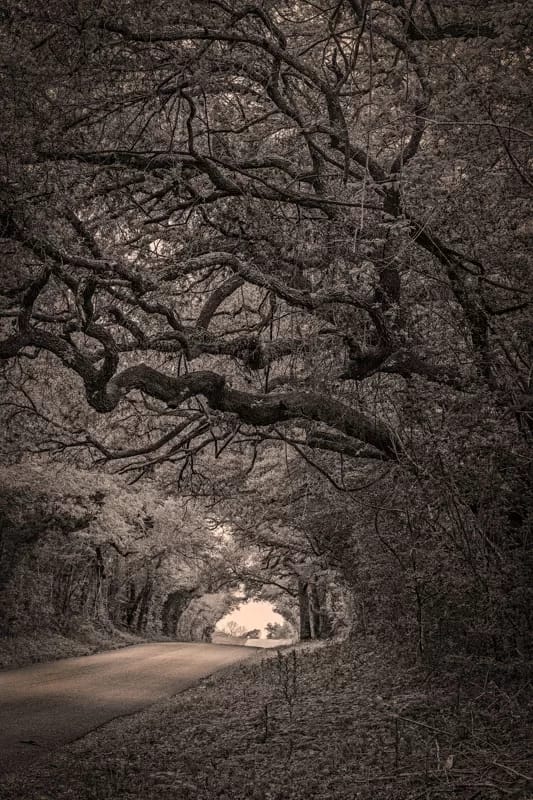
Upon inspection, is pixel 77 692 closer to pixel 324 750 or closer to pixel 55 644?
pixel 324 750

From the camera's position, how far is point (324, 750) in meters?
7.78

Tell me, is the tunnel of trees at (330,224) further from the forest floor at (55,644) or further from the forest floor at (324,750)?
the forest floor at (55,644)

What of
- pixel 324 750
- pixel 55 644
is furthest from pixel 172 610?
pixel 324 750

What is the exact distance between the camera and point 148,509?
2347cm

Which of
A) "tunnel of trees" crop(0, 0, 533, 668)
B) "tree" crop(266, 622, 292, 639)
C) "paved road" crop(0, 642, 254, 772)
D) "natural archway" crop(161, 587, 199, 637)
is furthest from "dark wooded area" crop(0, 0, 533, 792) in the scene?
"tree" crop(266, 622, 292, 639)

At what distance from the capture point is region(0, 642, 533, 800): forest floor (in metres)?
6.06

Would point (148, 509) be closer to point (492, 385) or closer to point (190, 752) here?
point (190, 752)

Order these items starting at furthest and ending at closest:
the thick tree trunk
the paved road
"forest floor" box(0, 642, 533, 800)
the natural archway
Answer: the natural archway → the thick tree trunk → the paved road → "forest floor" box(0, 642, 533, 800)

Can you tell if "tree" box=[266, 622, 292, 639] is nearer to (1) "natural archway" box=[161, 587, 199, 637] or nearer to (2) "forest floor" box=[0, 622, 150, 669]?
(1) "natural archway" box=[161, 587, 199, 637]

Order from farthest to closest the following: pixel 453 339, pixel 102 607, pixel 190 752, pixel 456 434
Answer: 1. pixel 102 607
2. pixel 453 339
3. pixel 190 752
4. pixel 456 434

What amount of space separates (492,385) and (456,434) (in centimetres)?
A: 91

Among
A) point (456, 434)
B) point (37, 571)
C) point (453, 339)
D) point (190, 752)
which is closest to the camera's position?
point (456, 434)

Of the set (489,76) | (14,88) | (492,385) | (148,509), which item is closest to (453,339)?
(492,385)

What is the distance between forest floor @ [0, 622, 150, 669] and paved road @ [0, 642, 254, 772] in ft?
2.24
